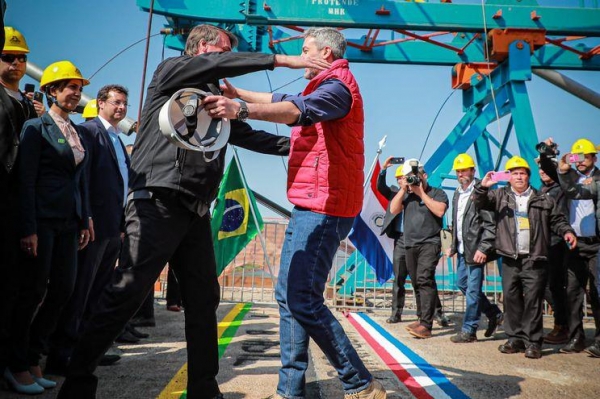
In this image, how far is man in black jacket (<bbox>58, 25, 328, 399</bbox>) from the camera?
2.35 m

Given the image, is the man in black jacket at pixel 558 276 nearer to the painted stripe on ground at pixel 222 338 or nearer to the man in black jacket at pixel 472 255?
the man in black jacket at pixel 472 255

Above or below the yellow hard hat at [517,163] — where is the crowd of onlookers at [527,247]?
below

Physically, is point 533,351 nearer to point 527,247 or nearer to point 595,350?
point 595,350

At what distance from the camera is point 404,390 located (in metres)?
3.17

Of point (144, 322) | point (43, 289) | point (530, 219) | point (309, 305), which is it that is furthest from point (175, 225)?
point (530, 219)

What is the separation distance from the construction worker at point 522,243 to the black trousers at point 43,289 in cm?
394

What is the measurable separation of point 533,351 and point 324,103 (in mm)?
3596

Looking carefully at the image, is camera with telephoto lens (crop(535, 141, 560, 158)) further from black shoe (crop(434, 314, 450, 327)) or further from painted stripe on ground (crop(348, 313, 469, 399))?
black shoe (crop(434, 314, 450, 327))

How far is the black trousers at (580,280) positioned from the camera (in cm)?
516

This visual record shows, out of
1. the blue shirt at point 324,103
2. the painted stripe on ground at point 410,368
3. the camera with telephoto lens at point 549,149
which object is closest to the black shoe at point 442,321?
the painted stripe on ground at point 410,368

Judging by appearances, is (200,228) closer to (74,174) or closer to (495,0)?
(74,174)

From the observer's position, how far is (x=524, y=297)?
16.7 ft

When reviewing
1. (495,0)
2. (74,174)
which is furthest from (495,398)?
(495,0)

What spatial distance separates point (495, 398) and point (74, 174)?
120 inches
